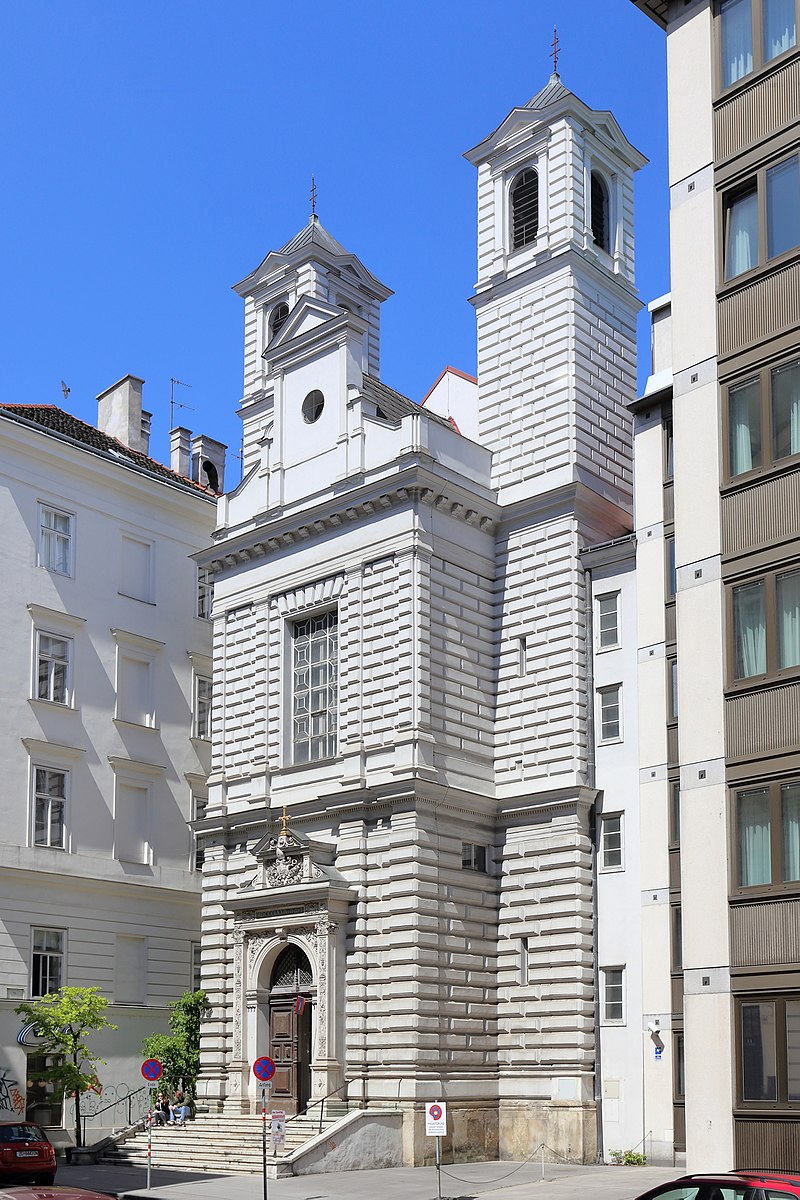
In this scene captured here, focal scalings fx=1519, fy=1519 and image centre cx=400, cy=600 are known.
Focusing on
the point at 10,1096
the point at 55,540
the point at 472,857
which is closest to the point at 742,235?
the point at 472,857

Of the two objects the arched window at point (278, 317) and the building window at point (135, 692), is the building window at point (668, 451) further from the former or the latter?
the building window at point (135, 692)

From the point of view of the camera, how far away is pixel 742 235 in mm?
27031

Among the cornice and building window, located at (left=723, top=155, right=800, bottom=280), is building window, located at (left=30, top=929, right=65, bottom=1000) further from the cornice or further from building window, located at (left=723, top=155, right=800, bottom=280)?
building window, located at (left=723, top=155, right=800, bottom=280)

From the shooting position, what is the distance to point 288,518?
43.9 m

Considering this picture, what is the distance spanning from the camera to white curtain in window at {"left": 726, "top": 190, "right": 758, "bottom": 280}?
87.8 feet

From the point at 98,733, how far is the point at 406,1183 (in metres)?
19.6

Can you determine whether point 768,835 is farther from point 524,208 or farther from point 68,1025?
point 524,208

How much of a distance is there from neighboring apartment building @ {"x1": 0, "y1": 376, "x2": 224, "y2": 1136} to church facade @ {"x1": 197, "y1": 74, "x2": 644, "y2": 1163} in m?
4.50

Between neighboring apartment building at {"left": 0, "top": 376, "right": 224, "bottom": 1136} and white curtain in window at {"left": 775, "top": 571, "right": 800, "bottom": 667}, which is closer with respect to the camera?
white curtain in window at {"left": 775, "top": 571, "right": 800, "bottom": 667}

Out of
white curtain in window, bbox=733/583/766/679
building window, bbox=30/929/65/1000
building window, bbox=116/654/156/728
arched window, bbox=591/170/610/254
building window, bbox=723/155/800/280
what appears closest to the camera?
white curtain in window, bbox=733/583/766/679

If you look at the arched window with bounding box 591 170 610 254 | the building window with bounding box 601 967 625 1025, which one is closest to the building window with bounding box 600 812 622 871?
the building window with bounding box 601 967 625 1025

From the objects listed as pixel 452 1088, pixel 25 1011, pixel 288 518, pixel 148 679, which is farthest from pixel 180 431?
pixel 452 1088

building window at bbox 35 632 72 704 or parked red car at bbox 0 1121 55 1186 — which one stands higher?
building window at bbox 35 632 72 704

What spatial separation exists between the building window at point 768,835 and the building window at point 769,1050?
1849mm
